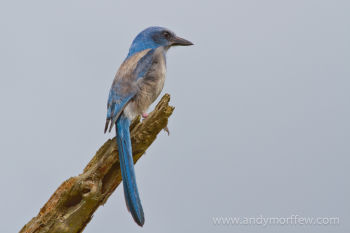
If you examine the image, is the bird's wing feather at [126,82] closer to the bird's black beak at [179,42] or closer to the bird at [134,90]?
the bird at [134,90]

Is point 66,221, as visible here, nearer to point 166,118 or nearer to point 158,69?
point 166,118

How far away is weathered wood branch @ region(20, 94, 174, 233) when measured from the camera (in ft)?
13.8

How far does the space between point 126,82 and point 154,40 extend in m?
0.89

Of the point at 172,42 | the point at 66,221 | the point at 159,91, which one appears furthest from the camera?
the point at 172,42

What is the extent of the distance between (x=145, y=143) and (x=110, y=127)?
1.21 ft

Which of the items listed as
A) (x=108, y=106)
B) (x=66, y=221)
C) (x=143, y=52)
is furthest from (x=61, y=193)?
(x=143, y=52)

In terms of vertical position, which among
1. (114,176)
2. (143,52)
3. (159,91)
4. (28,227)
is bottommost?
(28,227)

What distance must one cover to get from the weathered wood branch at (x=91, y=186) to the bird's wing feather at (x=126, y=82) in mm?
215

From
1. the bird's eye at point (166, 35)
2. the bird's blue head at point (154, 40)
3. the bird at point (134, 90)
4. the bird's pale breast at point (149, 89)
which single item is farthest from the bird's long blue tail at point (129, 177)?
the bird's eye at point (166, 35)

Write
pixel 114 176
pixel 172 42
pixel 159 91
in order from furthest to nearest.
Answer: pixel 172 42, pixel 159 91, pixel 114 176

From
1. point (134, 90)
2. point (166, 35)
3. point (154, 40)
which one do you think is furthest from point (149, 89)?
point (166, 35)

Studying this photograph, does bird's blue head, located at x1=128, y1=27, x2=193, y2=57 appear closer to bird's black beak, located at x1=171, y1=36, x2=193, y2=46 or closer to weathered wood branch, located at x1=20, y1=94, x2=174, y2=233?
bird's black beak, located at x1=171, y1=36, x2=193, y2=46

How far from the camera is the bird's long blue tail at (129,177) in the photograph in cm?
417

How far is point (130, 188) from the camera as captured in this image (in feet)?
13.8
